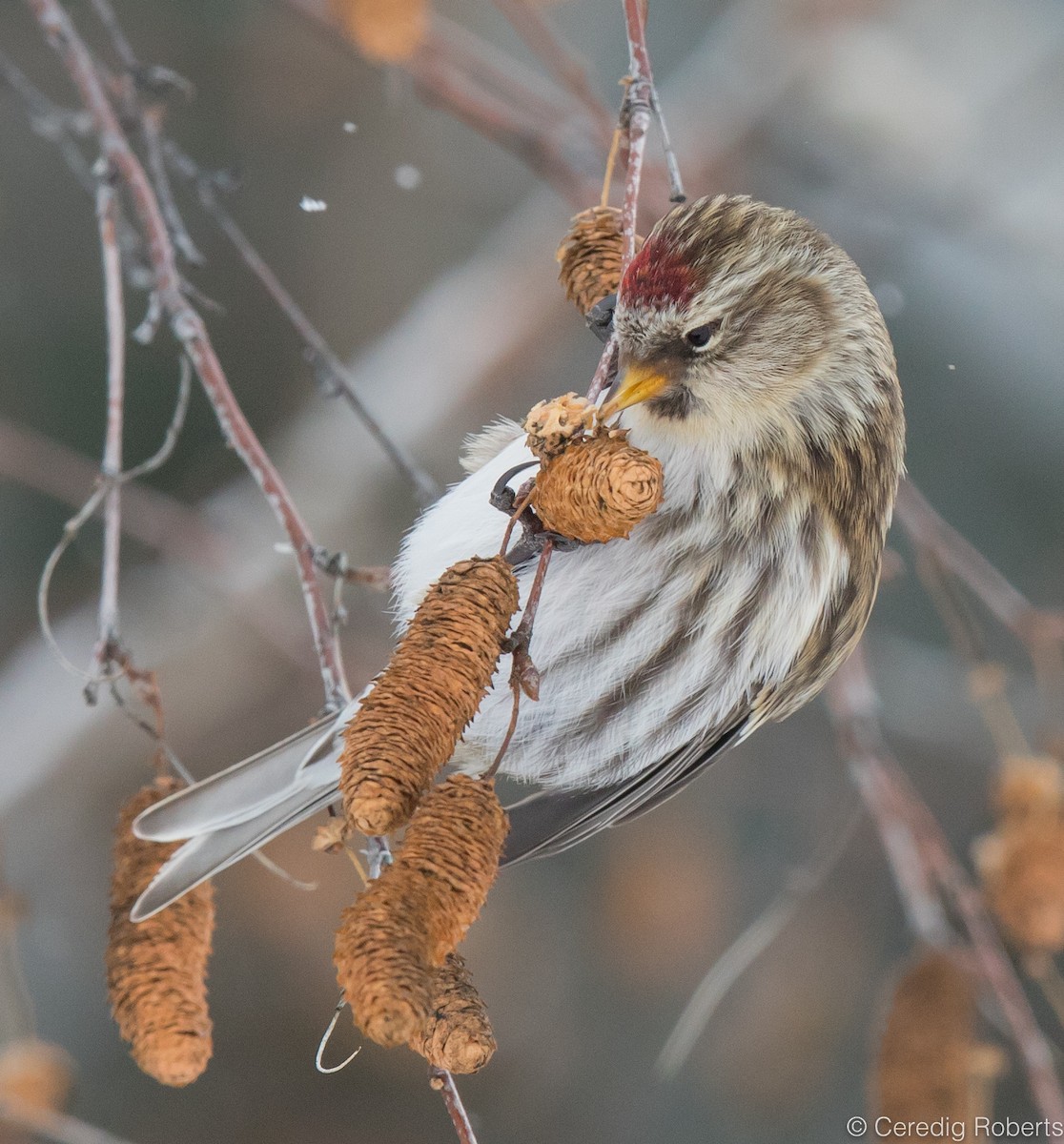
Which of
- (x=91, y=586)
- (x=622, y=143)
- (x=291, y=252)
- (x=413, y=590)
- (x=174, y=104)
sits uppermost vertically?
(x=174, y=104)

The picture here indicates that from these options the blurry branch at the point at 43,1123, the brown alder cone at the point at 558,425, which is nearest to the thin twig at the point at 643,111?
the brown alder cone at the point at 558,425

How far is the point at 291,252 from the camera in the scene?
1127 mm

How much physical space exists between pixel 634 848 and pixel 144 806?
2.49 feet

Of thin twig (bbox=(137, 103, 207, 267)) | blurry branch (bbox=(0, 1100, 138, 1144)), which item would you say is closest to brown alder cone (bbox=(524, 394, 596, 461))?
thin twig (bbox=(137, 103, 207, 267))

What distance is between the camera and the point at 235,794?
74 centimetres

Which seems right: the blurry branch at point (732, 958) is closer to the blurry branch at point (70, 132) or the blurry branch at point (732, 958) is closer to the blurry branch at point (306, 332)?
the blurry branch at point (306, 332)

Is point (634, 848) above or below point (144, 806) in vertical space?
below

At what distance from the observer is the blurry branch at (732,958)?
1.09 metres

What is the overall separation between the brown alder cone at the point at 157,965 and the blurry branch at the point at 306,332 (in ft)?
0.87

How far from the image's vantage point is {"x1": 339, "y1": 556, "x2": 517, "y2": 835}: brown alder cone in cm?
40

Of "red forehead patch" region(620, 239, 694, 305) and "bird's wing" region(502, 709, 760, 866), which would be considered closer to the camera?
"red forehead patch" region(620, 239, 694, 305)

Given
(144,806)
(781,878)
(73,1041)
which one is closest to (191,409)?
(144,806)

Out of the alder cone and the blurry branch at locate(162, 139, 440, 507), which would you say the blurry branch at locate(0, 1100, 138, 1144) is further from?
the alder cone

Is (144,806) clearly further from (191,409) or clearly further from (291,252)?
(291,252)
